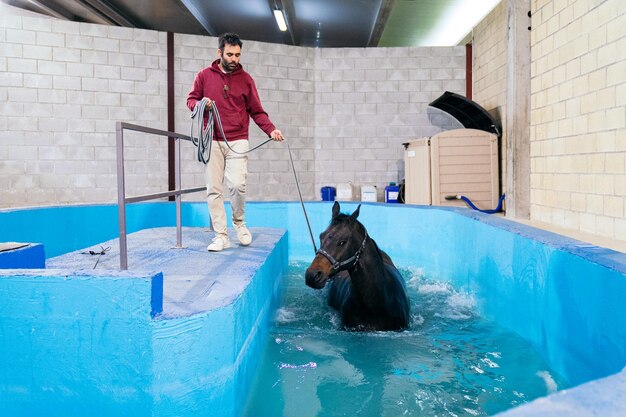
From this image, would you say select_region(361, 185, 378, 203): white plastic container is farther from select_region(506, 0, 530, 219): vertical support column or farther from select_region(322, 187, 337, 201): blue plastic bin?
select_region(506, 0, 530, 219): vertical support column

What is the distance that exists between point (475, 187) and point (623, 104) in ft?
12.4

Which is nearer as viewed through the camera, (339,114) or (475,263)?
(475,263)

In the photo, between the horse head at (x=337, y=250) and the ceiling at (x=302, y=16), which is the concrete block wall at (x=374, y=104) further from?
the horse head at (x=337, y=250)

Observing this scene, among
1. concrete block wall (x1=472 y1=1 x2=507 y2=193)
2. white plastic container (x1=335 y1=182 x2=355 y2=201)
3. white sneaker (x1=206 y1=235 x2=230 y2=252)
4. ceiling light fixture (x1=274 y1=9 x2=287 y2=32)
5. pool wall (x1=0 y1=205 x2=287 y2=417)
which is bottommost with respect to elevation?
pool wall (x1=0 y1=205 x2=287 y2=417)

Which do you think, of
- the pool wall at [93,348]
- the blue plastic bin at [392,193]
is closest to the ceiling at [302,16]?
the blue plastic bin at [392,193]

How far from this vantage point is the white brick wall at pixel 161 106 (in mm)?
7457

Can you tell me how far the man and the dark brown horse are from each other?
2.73ft

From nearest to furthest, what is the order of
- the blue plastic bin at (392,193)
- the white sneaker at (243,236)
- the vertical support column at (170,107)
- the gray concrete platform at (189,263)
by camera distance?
the gray concrete platform at (189,263)
the white sneaker at (243,236)
the vertical support column at (170,107)
the blue plastic bin at (392,193)

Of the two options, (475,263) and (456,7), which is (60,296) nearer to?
(475,263)

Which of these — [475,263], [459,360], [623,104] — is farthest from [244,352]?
[623,104]

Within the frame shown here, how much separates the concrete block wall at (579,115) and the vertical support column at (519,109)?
0.12 metres

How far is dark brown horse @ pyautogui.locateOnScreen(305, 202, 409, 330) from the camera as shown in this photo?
9.78 ft

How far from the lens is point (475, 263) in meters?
4.29

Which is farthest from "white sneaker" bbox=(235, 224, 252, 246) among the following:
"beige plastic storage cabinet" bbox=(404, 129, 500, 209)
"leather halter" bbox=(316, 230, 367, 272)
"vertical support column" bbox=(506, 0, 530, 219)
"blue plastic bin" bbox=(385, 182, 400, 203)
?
"blue plastic bin" bbox=(385, 182, 400, 203)
